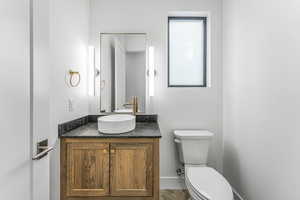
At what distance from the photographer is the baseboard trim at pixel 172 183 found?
2.68 meters

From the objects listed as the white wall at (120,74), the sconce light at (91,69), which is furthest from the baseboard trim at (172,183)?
the sconce light at (91,69)

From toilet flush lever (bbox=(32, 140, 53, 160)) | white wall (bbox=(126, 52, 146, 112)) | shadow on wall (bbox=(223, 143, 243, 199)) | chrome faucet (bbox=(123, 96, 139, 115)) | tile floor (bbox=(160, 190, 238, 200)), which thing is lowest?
tile floor (bbox=(160, 190, 238, 200))

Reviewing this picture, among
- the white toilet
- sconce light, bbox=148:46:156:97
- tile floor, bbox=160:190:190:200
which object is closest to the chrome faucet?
sconce light, bbox=148:46:156:97

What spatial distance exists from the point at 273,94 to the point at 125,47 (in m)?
1.74

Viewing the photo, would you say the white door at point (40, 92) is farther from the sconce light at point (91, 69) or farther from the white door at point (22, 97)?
the sconce light at point (91, 69)

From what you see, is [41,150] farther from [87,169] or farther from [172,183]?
[172,183]

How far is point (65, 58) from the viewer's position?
199 centimetres

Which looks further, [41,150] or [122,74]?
[122,74]

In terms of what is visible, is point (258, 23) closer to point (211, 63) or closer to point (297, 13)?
point (297, 13)

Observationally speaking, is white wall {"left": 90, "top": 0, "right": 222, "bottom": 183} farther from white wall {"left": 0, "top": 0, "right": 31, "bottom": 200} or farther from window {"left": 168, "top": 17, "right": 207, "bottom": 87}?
white wall {"left": 0, "top": 0, "right": 31, "bottom": 200}

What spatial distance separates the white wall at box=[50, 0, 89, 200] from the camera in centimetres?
178

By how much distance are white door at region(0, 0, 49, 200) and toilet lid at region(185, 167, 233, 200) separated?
1.19 meters

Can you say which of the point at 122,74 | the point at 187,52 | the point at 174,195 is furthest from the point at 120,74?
the point at 174,195

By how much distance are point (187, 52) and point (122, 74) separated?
2.97 feet
